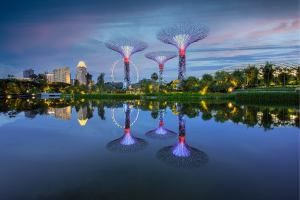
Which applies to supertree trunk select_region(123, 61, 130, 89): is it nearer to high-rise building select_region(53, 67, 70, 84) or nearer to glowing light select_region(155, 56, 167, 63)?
glowing light select_region(155, 56, 167, 63)

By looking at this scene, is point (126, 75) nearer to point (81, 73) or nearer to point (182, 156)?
point (182, 156)

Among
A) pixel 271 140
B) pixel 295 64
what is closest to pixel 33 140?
pixel 271 140

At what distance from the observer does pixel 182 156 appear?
4.32 m

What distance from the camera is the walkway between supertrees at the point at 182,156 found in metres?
3.85

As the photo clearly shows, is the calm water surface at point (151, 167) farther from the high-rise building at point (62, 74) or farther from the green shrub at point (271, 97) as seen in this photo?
the high-rise building at point (62, 74)

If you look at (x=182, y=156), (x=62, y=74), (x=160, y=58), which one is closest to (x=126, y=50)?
(x=160, y=58)

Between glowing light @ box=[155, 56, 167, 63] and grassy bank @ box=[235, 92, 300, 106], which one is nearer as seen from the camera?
grassy bank @ box=[235, 92, 300, 106]

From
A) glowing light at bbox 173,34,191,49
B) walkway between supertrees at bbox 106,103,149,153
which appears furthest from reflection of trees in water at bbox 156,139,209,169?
glowing light at bbox 173,34,191,49

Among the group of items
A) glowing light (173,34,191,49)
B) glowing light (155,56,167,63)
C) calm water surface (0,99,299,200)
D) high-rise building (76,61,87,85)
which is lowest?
calm water surface (0,99,299,200)

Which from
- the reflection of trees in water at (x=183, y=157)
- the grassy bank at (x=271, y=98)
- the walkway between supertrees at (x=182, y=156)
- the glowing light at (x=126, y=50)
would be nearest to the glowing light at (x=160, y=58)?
the glowing light at (x=126, y=50)

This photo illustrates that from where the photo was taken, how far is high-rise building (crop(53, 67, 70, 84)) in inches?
6639

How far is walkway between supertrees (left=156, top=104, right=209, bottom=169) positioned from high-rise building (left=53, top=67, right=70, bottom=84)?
605ft

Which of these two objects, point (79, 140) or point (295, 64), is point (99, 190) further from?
point (295, 64)

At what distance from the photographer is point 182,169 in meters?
3.58
